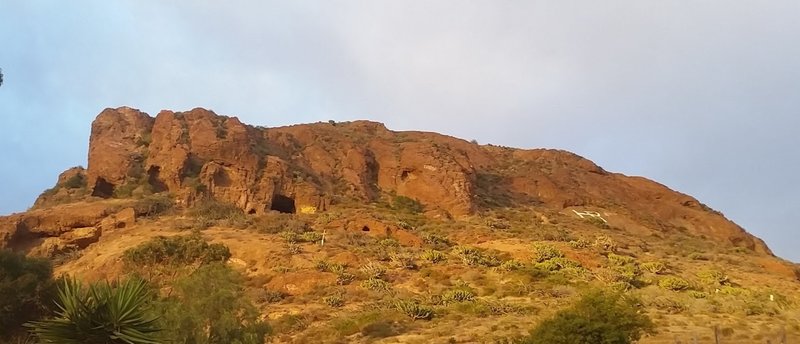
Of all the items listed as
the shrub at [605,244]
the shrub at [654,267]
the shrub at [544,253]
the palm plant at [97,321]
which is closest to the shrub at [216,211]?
the shrub at [544,253]

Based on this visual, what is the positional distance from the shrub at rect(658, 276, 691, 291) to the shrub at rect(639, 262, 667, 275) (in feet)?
6.41

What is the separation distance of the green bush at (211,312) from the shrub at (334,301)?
24.8ft

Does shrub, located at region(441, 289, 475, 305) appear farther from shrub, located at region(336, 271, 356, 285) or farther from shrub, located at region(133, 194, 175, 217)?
shrub, located at region(133, 194, 175, 217)

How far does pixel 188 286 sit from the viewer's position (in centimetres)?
1525

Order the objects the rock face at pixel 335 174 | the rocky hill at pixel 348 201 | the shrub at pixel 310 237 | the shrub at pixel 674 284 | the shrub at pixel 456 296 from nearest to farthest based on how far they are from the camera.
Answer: the shrub at pixel 456 296
the shrub at pixel 674 284
the shrub at pixel 310 237
the rocky hill at pixel 348 201
the rock face at pixel 335 174

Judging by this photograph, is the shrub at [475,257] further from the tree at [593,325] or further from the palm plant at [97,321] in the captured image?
the palm plant at [97,321]

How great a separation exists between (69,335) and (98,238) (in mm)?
25673

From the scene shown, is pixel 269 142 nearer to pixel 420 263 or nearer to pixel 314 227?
pixel 314 227

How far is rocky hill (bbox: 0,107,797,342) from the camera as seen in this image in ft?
106

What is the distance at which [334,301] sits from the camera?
77.6ft

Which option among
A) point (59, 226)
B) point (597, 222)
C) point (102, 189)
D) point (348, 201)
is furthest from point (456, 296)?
point (102, 189)

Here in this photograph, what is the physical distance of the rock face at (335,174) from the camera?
39.7 m

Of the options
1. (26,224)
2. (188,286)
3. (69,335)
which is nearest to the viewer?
(69,335)

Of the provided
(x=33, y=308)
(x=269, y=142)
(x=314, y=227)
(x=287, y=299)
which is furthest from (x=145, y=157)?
(x=33, y=308)
